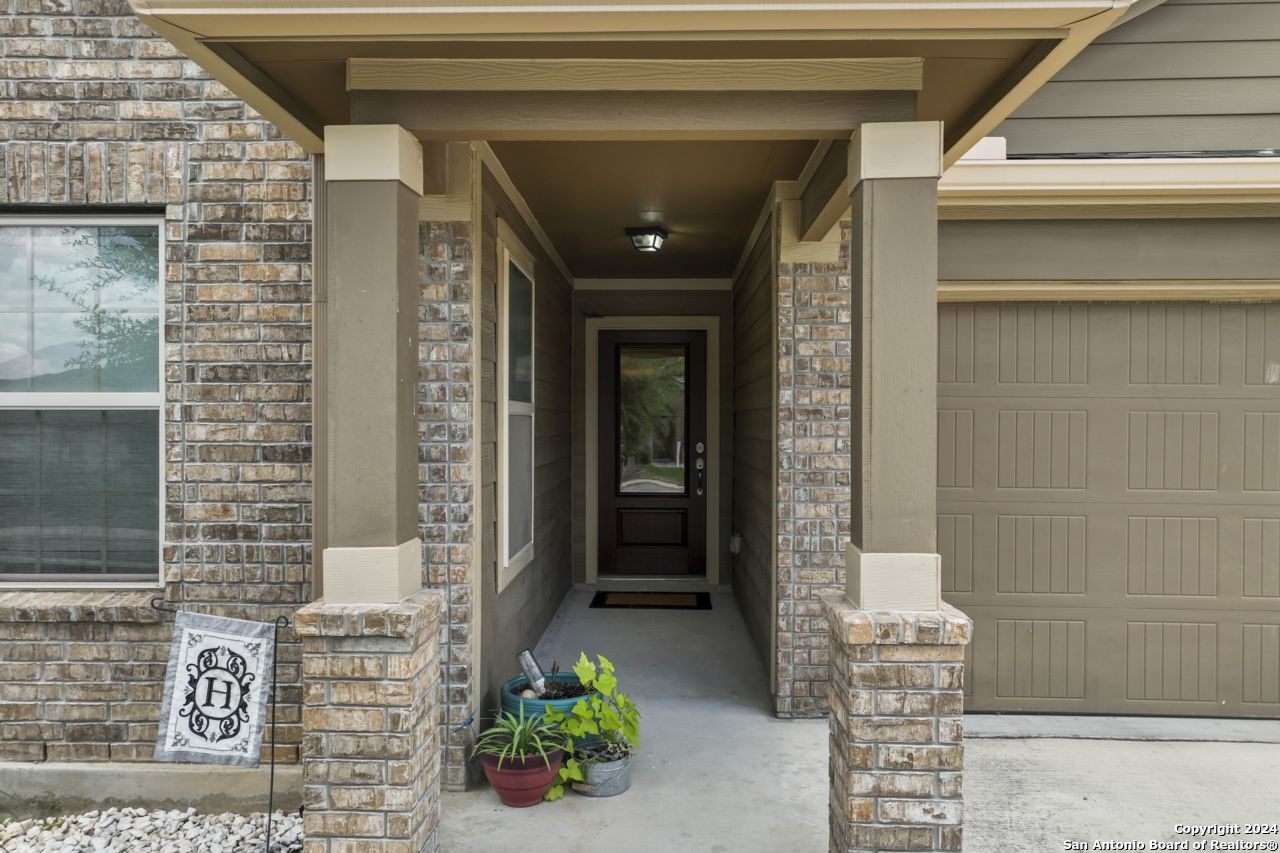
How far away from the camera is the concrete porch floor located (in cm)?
264

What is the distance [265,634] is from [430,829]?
77 cm

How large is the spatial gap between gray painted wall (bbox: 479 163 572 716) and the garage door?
1.98m

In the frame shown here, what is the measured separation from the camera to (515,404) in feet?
13.0

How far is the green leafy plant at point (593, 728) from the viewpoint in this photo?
9.64 ft

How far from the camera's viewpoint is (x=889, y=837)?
214 centimetres

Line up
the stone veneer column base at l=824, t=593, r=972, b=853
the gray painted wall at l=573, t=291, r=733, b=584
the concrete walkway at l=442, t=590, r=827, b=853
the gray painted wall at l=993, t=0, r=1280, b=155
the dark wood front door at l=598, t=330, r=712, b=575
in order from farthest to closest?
1. the dark wood front door at l=598, t=330, r=712, b=575
2. the gray painted wall at l=573, t=291, r=733, b=584
3. the gray painted wall at l=993, t=0, r=1280, b=155
4. the concrete walkway at l=442, t=590, r=827, b=853
5. the stone veneer column base at l=824, t=593, r=972, b=853

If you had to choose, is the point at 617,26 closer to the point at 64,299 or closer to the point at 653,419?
the point at 64,299

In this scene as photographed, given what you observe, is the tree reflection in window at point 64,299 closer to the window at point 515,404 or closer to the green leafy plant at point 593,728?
the window at point 515,404

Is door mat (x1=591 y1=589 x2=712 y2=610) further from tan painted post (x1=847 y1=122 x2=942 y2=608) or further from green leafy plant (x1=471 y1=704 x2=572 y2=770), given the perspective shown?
tan painted post (x1=847 y1=122 x2=942 y2=608)

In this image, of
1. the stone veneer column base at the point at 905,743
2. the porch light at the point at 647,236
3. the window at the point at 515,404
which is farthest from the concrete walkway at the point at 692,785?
the porch light at the point at 647,236

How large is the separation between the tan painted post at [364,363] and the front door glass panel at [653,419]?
4.39m

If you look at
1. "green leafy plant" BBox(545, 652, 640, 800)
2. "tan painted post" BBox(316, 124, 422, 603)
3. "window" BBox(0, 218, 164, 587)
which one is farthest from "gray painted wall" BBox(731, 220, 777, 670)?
"window" BBox(0, 218, 164, 587)

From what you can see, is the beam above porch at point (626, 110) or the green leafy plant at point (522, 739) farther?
the green leafy plant at point (522, 739)

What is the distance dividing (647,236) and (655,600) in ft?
8.94
